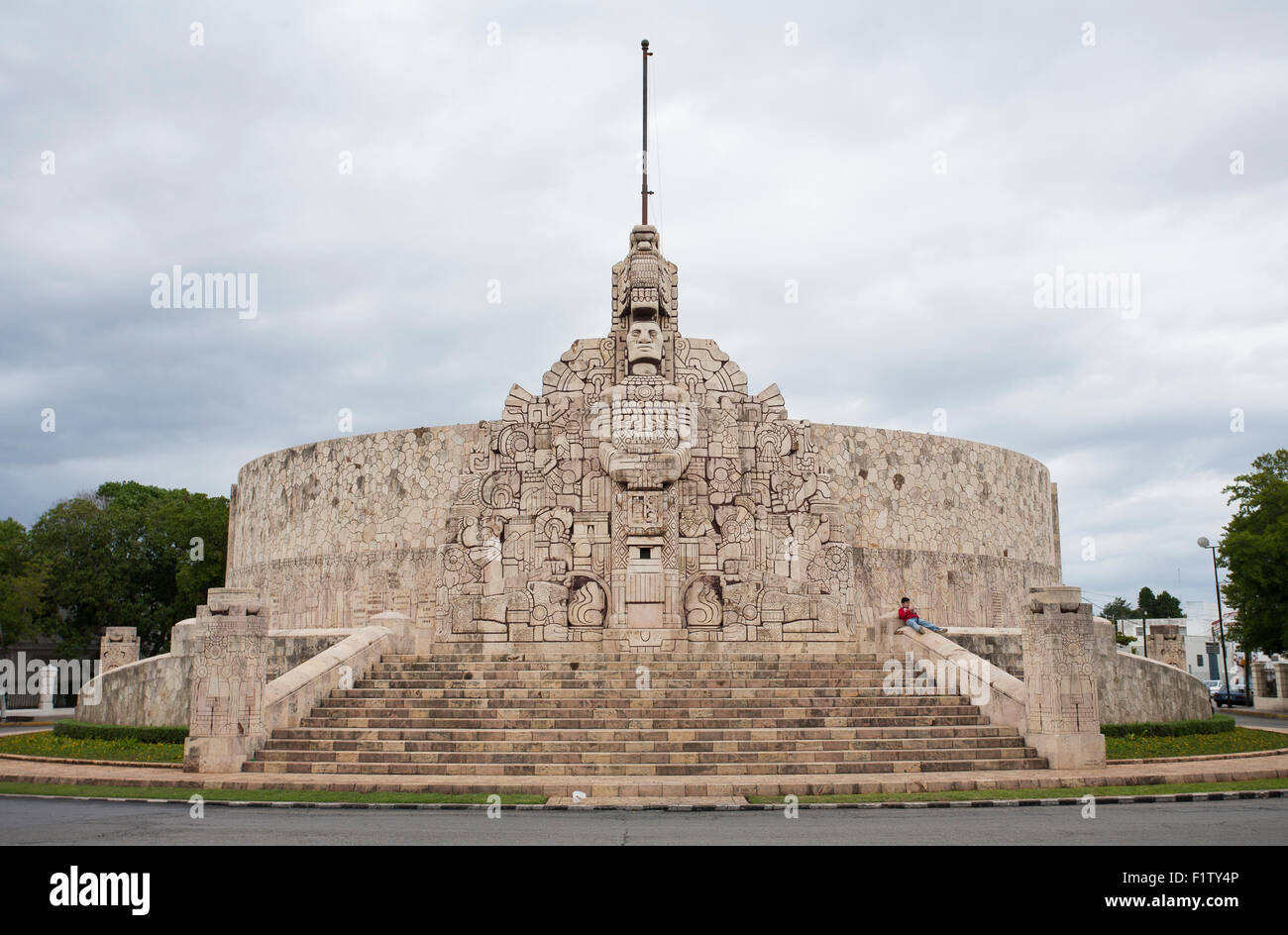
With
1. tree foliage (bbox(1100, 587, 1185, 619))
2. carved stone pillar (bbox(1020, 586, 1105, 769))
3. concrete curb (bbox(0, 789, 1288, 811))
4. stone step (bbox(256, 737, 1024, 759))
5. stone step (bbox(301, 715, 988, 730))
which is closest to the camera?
concrete curb (bbox(0, 789, 1288, 811))

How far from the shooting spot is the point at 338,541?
2984 cm

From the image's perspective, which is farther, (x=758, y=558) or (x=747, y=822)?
(x=758, y=558)

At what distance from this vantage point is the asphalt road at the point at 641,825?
Result: 7512 mm

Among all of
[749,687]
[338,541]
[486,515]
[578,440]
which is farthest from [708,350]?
[338,541]

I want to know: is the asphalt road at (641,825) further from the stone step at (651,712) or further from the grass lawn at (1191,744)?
the grass lawn at (1191,744)

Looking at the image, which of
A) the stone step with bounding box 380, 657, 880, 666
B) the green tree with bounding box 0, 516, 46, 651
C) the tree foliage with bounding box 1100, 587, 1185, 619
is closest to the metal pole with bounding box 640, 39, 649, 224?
the stone step with bounding box 380, 657, 880, 666

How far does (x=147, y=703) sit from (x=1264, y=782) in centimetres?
1675

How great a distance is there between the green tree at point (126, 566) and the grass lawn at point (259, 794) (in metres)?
29.6

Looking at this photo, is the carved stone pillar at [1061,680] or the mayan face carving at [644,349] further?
the mayan face carving at [644,349]

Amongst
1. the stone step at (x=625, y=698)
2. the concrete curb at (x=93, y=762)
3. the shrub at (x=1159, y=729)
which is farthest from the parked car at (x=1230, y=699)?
the concrete curb at (x=93, y=762)

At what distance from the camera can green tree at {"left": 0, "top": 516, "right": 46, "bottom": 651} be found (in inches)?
1323

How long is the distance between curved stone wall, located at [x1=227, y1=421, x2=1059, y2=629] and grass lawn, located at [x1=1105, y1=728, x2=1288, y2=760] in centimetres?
1094
